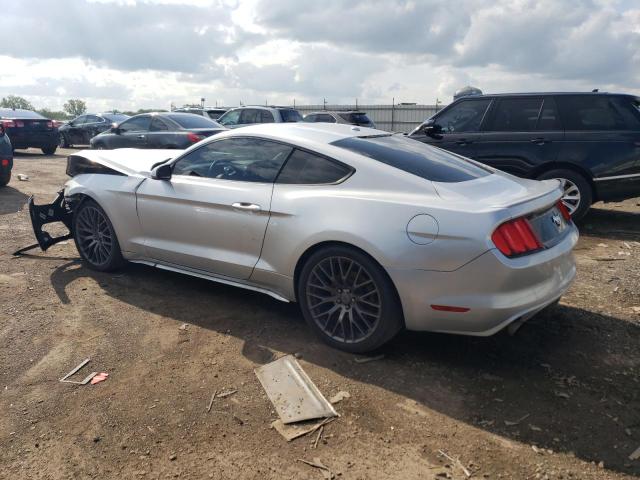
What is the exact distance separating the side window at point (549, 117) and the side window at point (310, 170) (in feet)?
15.5

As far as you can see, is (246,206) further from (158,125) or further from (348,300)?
(158,125)

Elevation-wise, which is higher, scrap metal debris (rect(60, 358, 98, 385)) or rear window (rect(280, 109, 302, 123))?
rear window (rect(280, 109, 302, 123))

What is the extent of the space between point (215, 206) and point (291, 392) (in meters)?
1.65

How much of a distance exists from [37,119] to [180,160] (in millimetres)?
13557

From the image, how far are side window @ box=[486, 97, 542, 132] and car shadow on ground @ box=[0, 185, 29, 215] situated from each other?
7327 millimetres

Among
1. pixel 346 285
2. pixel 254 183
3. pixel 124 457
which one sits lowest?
pixel 124 457

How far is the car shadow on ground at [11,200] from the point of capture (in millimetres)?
8125

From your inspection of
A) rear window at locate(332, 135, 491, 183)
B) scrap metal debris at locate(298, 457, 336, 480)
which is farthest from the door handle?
scrap metal debris at locate(298, 457, 336, 480)

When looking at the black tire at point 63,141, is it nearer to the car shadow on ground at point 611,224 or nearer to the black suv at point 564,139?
the black suv at point 564,139

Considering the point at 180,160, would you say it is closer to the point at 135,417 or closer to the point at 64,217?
the point at 64,217

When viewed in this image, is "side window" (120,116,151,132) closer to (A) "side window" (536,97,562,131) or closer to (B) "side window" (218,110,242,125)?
(B) "side window" (218,110,242,125)

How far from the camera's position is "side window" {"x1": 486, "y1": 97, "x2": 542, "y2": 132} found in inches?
289

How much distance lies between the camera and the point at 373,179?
3516 mm

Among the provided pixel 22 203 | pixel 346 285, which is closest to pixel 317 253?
pixel 346 285
